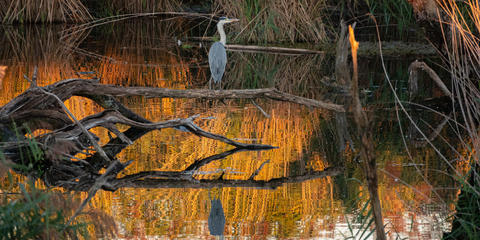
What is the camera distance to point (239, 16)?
32.4 ft

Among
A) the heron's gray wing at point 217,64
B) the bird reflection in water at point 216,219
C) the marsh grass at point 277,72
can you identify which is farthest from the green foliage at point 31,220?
the marsh grass at point 277,72

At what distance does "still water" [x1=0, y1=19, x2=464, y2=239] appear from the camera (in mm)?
3393

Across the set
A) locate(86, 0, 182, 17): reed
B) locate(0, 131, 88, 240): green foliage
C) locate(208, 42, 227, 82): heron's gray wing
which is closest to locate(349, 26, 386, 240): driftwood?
locate(0, 131, 88, 240): green foliage

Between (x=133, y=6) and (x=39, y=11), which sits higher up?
(x=133, y=6)

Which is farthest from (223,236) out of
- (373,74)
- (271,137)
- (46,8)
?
(46,8)

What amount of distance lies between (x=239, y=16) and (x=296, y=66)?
168 centimetres

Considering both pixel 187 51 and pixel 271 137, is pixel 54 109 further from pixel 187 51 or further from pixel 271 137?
pixel 187 51

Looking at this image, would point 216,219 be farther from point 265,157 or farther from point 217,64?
point 217,64

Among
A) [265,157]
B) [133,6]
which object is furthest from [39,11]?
[265,157]

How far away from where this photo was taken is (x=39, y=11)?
12.6 metres

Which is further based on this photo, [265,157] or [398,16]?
[398,16]

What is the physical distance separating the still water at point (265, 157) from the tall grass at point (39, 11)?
3.58m

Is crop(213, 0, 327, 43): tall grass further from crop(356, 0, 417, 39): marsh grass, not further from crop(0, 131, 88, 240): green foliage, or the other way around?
crop(0, 131, 88, 240): green foliage

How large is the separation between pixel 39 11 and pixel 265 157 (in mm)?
8988
